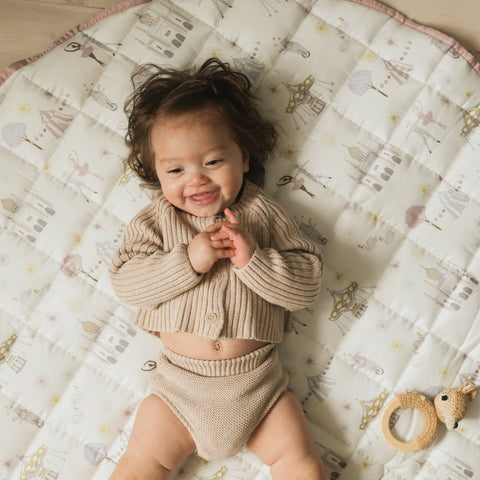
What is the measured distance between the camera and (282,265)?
109cm

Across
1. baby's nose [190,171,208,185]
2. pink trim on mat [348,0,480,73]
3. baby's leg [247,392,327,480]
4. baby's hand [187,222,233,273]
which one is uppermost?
pink trim on mat [348,0,480,73]

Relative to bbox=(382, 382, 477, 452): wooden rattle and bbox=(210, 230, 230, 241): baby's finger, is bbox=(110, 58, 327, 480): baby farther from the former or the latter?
bbox=(382, 382, 477, 452): wooden rattle

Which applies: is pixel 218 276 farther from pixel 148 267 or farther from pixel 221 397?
pixel 221 397

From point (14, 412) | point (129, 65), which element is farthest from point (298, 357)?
point (129, 65)

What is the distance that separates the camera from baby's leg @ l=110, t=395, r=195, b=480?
3.71 ft

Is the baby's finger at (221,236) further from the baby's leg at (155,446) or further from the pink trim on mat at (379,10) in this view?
the pink trim on mat at (379,10)

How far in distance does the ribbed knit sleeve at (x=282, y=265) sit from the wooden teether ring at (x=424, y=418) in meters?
0.33

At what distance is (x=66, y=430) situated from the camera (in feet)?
4.09

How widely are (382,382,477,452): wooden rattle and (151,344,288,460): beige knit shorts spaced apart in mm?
292

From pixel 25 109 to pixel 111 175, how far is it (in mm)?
275

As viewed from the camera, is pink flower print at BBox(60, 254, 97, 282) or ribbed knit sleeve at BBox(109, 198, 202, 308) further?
pink flower print at BBox(60, 254, 97, 282)

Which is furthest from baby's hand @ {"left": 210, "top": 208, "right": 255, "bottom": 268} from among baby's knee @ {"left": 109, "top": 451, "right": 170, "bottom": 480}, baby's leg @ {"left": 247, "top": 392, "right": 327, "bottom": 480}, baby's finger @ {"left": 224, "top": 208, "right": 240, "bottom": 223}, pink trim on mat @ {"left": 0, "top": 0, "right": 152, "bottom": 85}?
pink trim on mat @ {"left": 0, "top": 0, "right": 152, "bottom": 85}

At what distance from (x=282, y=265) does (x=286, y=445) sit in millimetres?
400

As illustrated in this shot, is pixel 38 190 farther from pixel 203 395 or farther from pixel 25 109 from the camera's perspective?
pixel 203 395
